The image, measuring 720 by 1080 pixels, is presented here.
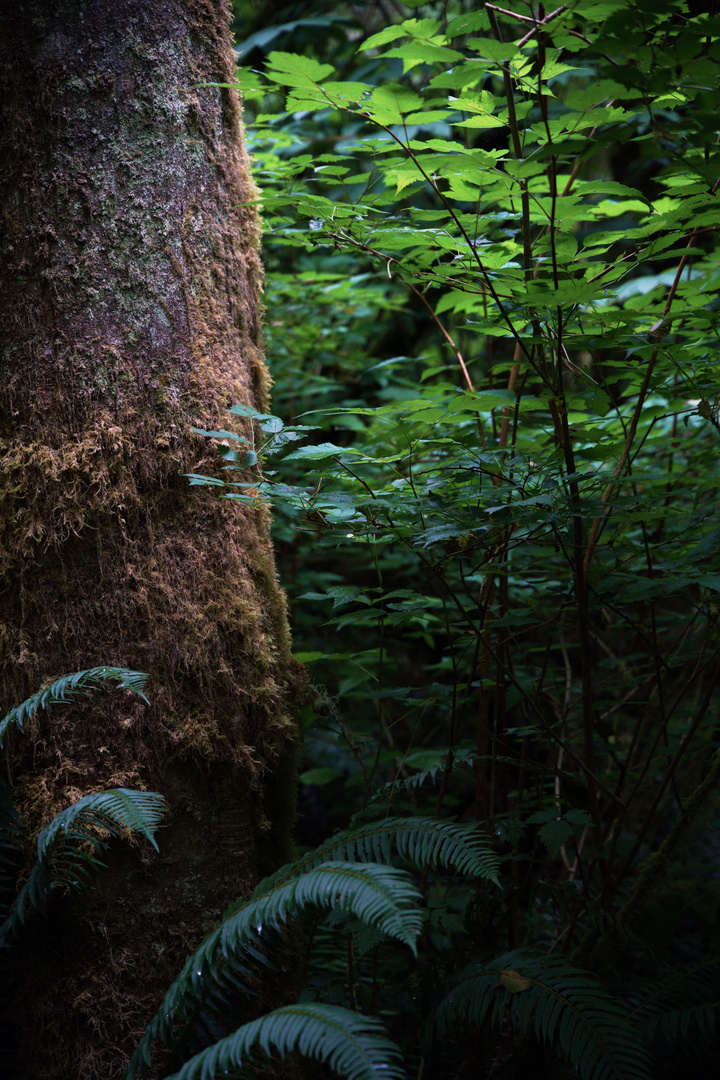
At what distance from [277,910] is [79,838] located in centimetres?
46

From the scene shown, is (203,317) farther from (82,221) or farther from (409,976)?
(409,976)

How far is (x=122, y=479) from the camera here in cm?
148

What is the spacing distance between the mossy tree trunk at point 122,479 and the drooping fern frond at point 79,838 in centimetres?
8

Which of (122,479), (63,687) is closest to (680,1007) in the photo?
(63,687)

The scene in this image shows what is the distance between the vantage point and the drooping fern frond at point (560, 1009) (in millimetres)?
1130

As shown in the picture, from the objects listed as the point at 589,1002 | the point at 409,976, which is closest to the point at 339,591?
the point at 589,1002

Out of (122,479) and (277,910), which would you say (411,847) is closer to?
(277,910)

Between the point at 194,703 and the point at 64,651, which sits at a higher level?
the point at 64,651

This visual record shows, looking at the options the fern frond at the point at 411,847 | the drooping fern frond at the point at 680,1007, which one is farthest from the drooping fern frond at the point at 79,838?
the drooping fern frond at the point at 680,1007

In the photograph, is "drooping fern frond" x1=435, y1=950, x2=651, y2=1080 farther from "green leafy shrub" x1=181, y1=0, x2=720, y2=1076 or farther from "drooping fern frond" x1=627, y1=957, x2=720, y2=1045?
"drooping fern frond" x1=627, y1=957, x2=720, y2=1045

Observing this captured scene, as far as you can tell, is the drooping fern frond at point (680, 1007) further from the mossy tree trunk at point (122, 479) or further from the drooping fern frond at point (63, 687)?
the drooping fern frond at point (63, 687)

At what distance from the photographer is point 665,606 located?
338 cm

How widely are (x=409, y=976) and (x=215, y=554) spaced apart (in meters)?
1.15

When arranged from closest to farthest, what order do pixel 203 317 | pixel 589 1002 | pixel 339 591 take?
pixel 589 1002 < pixel 339 591 < pixel 203 317
